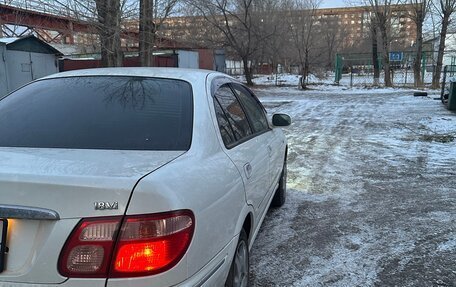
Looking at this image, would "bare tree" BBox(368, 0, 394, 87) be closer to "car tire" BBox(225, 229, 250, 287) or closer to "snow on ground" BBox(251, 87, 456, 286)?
"snow on ground" BBox(251, 87, 456, 286)

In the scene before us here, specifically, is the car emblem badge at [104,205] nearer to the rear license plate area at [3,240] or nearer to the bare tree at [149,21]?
the rear license plate area at [3,240]

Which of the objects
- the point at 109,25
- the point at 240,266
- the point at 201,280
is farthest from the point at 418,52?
the point at 201,280

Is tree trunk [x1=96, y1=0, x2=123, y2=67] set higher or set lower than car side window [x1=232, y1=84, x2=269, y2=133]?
higher

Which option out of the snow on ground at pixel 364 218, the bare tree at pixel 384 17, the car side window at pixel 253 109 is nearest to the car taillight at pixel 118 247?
the snow on ground at pixel 364 218

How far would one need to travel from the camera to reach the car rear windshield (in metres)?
2.40

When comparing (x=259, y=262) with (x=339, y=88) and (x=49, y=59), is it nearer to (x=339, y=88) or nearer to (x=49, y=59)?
(x=49, y=59)

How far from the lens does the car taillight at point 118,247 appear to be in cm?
171

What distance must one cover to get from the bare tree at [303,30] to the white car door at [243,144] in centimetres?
2684

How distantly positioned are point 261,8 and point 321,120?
2369 centimetres

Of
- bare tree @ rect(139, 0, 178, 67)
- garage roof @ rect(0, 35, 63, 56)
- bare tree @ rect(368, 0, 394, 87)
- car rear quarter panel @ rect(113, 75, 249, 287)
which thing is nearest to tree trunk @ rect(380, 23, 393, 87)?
bare tree @ rect(368, 0, 394, 87)

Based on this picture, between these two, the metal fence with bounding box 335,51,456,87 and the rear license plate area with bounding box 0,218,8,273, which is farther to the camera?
the metal fence with bounding box 335,51,456,87

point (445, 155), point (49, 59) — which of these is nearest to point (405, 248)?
→ point (445, 155)

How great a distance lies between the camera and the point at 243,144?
3.07 m

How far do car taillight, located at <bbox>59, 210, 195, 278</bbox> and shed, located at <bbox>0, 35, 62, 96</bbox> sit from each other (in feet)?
49.2
